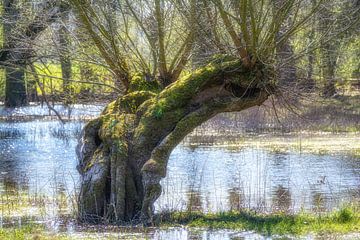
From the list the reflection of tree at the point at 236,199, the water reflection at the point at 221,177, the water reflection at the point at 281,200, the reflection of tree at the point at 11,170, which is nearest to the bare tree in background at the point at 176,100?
the water reflection at the point at 221,177

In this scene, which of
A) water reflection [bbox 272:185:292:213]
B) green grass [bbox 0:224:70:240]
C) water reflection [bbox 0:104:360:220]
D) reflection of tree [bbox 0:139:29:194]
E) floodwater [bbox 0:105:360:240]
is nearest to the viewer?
green grass [bbox 0:224:70:240]

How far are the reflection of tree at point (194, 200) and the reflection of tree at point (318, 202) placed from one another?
7.14ft

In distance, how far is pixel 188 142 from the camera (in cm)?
2797

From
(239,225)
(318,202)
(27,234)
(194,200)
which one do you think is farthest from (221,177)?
(27,234)

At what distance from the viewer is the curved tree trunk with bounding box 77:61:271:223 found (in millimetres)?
12891

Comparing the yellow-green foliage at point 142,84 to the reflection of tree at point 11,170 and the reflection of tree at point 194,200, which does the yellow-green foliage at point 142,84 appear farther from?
the reflection of tree at point 11,170

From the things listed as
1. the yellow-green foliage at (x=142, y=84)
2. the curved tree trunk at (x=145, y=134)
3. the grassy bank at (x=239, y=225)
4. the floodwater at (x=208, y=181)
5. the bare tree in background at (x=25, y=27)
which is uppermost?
the bare tree in background at (x=25, y=27)

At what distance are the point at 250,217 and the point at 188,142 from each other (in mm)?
15146

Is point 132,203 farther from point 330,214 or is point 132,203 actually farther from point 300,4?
point 300,4

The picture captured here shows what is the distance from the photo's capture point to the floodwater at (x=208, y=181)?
1448 cm

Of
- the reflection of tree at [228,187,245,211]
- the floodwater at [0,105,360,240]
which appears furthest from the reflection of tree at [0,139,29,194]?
the reflection of tree at [228,187,245,211]

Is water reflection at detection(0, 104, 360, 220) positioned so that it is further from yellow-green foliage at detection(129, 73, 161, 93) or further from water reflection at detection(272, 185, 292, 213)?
yellow-green foliage at detection(129, 73, 161, 93)

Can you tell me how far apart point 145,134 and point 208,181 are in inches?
226

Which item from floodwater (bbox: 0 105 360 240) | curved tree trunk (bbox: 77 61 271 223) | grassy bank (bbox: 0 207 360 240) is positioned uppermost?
curved tree trunk (bbox: 77 61 271 223)
